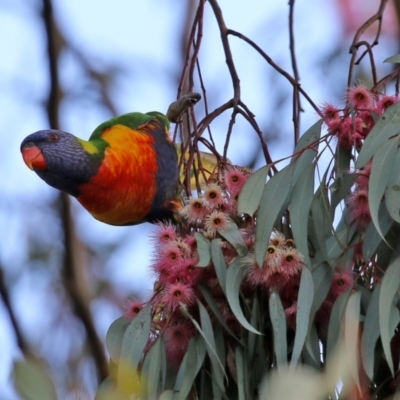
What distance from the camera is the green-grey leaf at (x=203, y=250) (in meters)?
1.13

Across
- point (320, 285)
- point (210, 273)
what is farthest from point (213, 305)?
point (320, 285)

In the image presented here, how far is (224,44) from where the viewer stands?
5.13 ft

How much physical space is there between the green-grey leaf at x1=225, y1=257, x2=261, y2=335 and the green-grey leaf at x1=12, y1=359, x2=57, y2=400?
540mm

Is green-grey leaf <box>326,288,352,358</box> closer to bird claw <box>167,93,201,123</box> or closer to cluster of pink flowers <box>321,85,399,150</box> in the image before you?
cluster of pink flowers <box>321,85,399,150</box>

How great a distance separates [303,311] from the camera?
3.50 feet

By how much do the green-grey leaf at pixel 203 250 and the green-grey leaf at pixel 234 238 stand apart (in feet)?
0.08

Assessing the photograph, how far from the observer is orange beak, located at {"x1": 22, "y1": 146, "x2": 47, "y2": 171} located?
5.79 feet

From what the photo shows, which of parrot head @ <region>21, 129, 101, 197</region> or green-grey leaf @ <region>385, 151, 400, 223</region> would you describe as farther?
parrot head @ <region>21, 129, 101, 197</region>

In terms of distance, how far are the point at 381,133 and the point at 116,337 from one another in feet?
1.64

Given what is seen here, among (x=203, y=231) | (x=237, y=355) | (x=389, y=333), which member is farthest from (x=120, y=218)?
(x=389, y=333)

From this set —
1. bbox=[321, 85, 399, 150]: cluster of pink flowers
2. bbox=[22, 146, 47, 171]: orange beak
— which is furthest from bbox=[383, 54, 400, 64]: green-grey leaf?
bbox=[22, 146, 47, 171]: orange beak

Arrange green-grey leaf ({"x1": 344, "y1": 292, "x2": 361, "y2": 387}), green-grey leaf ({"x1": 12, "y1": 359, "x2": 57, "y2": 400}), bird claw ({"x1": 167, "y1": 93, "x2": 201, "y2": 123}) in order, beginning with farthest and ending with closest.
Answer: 1. bird claw ({"x1": 167, "y1": 93, "x2": 201, "y2": 123})
2. green-grey leaf ({"x1": 344, "y1": 292, "x2": 361, "y2": 387})
3. green-grey leaf ({"x1": 12, "y1": 359, "x2": 57, "y2": 400})

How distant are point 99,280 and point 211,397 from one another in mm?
1548

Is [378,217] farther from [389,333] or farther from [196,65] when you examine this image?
[196,65]
